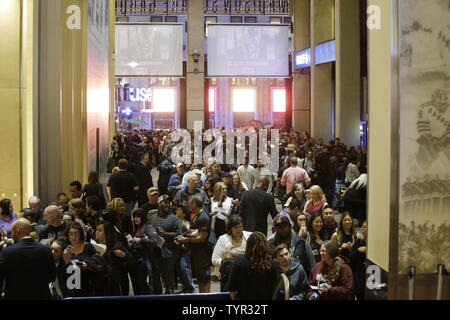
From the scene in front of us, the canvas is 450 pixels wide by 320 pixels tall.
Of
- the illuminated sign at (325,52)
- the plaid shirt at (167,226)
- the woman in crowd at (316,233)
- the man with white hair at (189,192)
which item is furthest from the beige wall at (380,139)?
the illuminated sign at (325,52)

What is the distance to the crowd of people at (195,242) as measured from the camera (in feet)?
18.9

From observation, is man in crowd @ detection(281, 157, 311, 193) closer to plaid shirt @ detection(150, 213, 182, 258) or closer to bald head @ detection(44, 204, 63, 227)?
plaid shirt @ detection(150, 213, 182, 258)

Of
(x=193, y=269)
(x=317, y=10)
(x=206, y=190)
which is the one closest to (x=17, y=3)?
(x=206, y=190)

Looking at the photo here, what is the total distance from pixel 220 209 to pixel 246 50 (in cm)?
2060

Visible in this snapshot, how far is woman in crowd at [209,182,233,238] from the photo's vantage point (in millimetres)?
9023

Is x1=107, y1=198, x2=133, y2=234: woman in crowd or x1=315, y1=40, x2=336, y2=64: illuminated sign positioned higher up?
x1=315, y1=40, x2=336, y2=64: illuminated sign

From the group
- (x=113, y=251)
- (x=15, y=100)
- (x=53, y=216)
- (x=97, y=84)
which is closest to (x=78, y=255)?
(x=113, y=251)

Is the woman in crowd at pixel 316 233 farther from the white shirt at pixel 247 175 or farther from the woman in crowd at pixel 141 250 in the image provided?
the white shirt at pixel 247 175

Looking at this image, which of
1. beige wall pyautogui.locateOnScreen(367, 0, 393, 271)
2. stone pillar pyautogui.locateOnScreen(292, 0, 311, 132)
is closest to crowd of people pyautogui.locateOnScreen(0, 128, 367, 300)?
beige wall pyautogui.locateOnScreen(367, 0, 393, 271)

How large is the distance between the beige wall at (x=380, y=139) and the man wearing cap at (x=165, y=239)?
2935 mm

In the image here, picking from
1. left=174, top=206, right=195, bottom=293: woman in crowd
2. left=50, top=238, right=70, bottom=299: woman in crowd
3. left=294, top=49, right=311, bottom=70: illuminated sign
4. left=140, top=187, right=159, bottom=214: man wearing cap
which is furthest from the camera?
left=294, top=49, right=311, bottom=70: illuminated sign

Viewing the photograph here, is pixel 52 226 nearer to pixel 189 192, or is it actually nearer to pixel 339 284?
pixel 189 192

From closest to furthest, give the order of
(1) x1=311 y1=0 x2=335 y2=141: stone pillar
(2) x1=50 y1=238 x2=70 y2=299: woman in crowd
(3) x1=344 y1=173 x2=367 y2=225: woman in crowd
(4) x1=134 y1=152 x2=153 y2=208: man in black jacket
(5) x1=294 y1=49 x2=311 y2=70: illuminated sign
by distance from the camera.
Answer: (2) x1=50 y1=238 x2=70 y2=299: woman in crowd < (3) x1=344 y1=173 x2=367 y2=225: woman in crowd < (4) x1=134 y1=152 x2=153 y2=208: man in black jacket < (1) x1=311 y1=0 x2=335 y2=141: stone pillar < (5) x1=294 y1=49 x2=311 y2=70: illuminated sign

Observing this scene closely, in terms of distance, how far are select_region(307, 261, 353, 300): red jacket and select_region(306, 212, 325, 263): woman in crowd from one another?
1503mm
